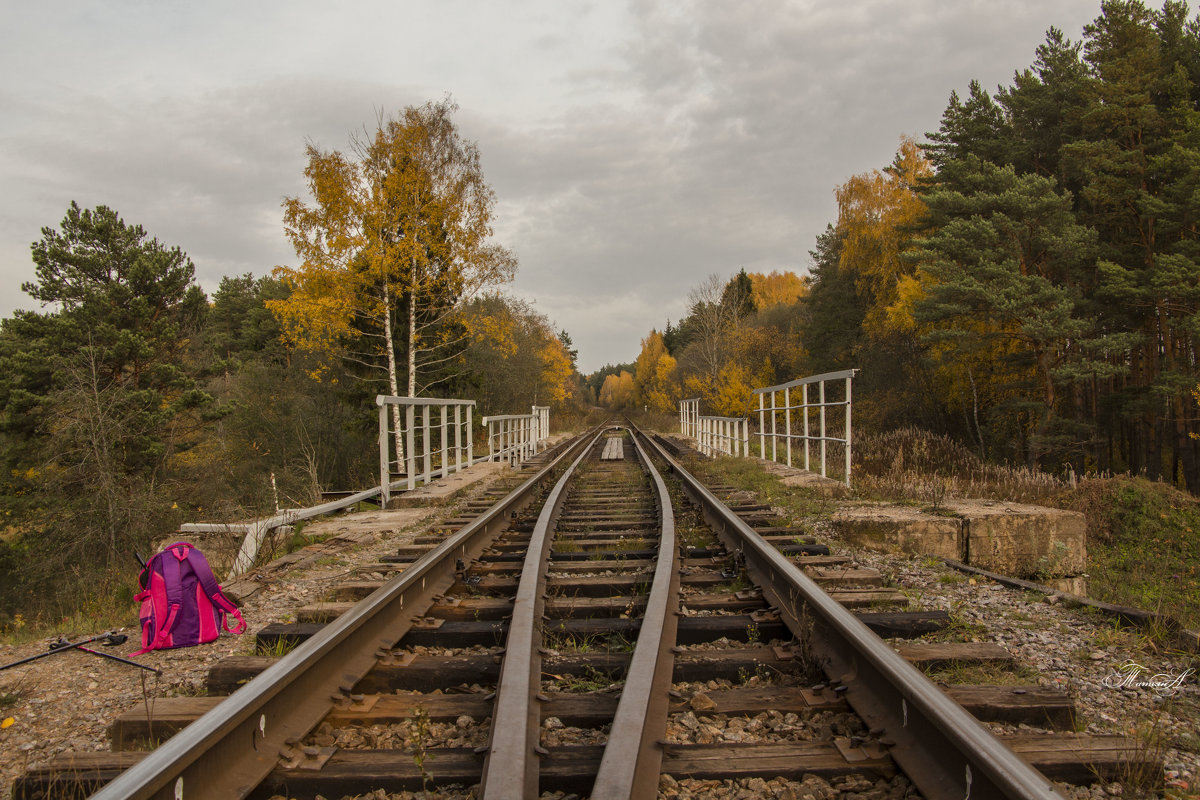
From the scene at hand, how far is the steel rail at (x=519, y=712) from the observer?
5.32 feet

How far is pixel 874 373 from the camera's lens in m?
30.1

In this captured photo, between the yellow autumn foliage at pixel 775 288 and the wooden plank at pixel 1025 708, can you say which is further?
the yellow autumn foliage at pixel 775 288

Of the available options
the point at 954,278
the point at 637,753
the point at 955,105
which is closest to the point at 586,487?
the point at 637,753

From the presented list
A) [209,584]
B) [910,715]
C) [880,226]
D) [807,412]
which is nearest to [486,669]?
[910,715]

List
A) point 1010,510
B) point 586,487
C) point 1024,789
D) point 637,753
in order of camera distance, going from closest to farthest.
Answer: point 1024,789 → point 637,753 → point 1010,510 → point 586,487

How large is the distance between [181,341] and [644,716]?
67.8ft

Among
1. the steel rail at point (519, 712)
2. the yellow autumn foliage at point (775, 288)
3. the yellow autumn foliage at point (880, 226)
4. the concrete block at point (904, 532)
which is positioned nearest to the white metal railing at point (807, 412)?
the concrete block at point (904, 532)

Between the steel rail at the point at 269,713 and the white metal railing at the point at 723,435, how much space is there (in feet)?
33.3

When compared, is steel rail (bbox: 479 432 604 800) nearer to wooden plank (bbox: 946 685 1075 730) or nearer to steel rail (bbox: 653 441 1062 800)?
steel rail (bbox: 653 441 1062 800)

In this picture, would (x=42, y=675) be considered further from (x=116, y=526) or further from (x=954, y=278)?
(x=954, y=278)

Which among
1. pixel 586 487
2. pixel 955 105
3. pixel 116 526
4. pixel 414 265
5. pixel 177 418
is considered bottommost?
pixel 116 526

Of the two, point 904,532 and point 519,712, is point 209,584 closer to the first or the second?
point 519,712

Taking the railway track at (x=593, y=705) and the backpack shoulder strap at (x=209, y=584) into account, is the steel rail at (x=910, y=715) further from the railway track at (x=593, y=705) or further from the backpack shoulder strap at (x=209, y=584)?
the backpack shoulder strap at (x=209, y=584)

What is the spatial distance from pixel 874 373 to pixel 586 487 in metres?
23.8
